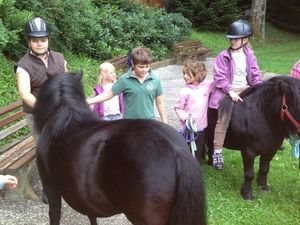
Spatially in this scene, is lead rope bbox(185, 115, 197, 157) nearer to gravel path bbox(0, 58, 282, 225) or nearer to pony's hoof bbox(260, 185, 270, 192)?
pony's hoof bbox(260, 185, 270, 192)

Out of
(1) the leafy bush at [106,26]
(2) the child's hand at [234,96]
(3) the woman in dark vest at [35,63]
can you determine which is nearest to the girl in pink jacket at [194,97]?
(2) the child's hand at [234,96]

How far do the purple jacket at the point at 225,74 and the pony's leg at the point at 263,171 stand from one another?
2.64 ft

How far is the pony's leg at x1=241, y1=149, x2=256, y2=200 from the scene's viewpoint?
476cm

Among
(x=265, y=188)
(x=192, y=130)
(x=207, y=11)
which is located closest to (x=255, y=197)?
(x=265, y=188)

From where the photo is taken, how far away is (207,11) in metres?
20.4

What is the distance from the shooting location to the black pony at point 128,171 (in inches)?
107

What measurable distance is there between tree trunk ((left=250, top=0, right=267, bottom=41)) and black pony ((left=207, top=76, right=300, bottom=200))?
16.2 m

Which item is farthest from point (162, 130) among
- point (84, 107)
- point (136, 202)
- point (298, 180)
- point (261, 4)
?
point (261, 4)

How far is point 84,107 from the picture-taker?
3.54m

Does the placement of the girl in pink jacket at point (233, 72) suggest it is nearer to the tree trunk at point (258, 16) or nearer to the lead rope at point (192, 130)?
the lead rope at point (192, 130)

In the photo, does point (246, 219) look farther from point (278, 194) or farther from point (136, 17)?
point (136, 17)

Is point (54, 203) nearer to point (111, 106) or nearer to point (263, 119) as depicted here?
point (111, 106)

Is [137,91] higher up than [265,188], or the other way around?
[137,91]

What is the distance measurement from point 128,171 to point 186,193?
390 millimetres
